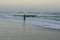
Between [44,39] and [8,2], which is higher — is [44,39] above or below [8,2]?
below

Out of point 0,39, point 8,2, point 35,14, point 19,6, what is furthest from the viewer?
point 35,14

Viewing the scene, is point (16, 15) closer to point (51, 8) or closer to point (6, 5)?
point (6, 5)

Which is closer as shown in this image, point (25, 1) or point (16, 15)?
point (25, 1)

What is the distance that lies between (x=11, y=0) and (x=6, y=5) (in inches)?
16.2

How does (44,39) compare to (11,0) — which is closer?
(44,39)

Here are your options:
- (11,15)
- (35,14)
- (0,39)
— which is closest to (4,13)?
(11,15)

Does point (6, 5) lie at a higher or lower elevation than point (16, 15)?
higher

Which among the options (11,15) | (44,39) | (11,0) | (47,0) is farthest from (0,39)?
(11,15)

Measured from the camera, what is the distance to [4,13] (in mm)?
8930

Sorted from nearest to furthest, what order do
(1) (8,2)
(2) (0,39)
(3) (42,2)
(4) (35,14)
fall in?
(2) (0,39), (3) (42,2), (1) (8,2), (4) (35,14)

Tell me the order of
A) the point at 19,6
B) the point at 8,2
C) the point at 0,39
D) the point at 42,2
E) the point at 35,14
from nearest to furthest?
the point at 0,39
the point at 42,2
the point at 8,2
the point at 19,6
the point at 35,14

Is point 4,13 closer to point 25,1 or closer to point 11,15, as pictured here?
point 11,15

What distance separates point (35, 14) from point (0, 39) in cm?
581

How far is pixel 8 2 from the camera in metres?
7.72
